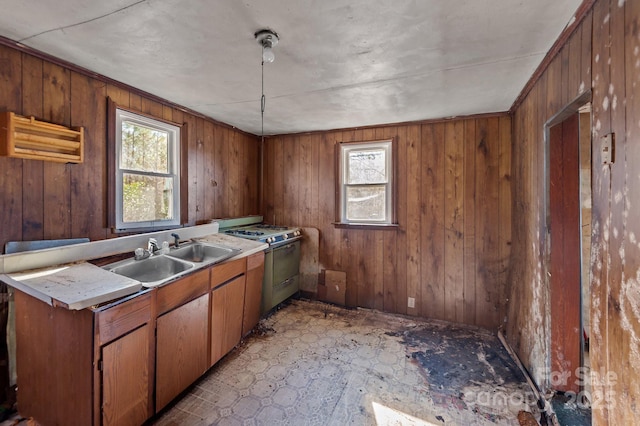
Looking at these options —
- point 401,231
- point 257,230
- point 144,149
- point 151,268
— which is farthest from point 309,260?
point 144,149

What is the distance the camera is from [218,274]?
7.08ft

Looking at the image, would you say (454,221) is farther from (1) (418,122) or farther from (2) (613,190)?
(2) (613,190)

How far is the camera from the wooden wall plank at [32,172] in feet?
5.66

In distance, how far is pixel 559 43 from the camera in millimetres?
1545

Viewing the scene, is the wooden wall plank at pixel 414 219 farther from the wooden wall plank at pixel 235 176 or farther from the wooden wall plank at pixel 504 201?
the wooden wall plank at pixel 235 176

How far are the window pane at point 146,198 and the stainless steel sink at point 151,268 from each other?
483 mm

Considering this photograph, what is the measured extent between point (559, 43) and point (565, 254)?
125 centimetres

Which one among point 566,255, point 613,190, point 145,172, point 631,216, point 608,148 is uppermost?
point 145,172

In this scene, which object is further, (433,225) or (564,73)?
(433,225)

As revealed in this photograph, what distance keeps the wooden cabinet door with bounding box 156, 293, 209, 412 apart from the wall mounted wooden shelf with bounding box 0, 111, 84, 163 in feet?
4.22

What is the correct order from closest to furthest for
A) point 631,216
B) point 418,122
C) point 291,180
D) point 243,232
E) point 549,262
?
point 631,216, point 549,262, point 418,122, point 243,232, point 291,180

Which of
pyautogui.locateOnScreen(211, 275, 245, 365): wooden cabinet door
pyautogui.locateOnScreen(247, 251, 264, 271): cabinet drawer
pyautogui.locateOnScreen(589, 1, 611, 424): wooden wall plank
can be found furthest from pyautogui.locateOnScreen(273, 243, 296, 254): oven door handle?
pyautogui.locateOnScreen(589, 1, 611, 424): wooden wall plank

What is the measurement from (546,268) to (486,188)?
4.14ft

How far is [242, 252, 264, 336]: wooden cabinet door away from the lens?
101 inches
